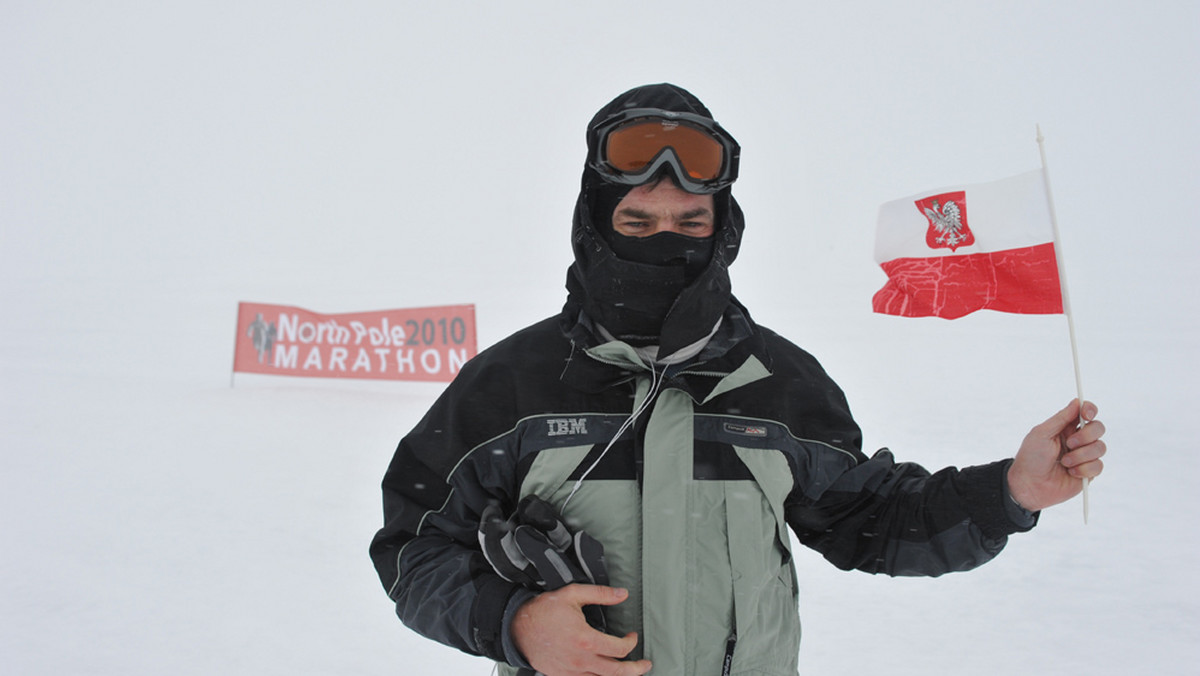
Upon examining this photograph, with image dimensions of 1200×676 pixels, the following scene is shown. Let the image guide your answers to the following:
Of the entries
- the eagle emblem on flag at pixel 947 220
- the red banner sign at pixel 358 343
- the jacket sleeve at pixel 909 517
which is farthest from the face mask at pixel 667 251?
the red banner sign at pixel 358 343

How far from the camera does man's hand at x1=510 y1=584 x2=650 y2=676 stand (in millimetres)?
1357

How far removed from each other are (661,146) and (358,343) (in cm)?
749

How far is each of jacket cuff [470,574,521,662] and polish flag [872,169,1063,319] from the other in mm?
1270

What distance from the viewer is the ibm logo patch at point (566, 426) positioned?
1.60 meters

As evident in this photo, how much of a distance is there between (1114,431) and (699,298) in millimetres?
6718

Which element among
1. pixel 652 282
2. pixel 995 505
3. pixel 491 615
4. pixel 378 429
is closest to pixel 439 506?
pixel 491 615

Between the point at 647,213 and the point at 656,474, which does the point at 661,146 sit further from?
the point at 656,474

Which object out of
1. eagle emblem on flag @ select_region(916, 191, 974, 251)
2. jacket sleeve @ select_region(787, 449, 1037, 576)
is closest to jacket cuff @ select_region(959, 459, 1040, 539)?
jacket sleeve @ select_region(787, 449, 1037, 576)

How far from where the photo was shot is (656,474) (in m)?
1.52

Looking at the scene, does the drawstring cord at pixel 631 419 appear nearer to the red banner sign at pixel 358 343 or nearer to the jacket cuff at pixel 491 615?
the jacket cuff at pixel 491 615

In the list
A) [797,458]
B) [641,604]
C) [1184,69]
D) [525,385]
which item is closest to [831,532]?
[797,458]

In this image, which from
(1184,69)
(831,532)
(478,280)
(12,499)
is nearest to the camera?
(831,532)

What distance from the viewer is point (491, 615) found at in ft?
4.79

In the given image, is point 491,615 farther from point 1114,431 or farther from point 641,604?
point 1114,431
